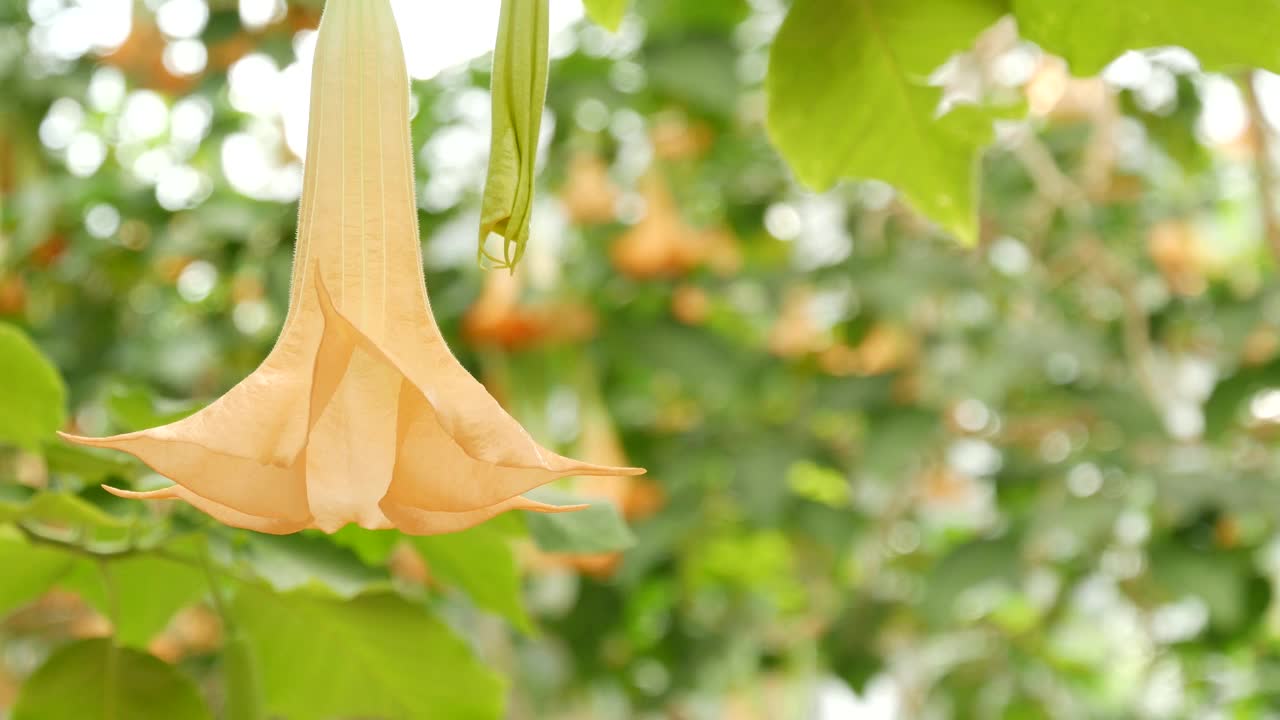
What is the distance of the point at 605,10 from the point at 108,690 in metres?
0.31

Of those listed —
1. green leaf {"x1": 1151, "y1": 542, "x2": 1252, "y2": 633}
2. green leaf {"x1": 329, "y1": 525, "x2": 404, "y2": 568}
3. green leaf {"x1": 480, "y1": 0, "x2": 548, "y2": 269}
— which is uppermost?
green leaf {"x1": 480, "y1": 0, "x2": 548, "y2": 269}

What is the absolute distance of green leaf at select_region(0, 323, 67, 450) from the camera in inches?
19.7

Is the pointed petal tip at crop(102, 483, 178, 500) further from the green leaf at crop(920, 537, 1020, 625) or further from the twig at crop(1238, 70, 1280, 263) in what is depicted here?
the green leaf at crop(920, 537, 1020, 625)

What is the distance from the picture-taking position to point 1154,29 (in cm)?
42

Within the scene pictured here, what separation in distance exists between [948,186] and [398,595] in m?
0.27

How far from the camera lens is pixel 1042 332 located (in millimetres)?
1279

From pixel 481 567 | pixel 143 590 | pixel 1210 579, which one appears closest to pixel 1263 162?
pixel 1210 579

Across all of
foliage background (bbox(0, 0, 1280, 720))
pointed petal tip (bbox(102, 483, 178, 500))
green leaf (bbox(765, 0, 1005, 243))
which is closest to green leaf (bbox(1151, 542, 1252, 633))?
foliage background (bbox(0, 0, 1280, 720))

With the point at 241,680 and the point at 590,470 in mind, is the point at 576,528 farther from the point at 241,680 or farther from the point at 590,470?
the point at 590,470

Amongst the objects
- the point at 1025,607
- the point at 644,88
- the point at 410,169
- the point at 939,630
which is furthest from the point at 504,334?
the point at 1025,607

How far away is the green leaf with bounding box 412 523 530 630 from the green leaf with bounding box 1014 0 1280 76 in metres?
0.27

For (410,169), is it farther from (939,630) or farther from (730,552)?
(730,552)

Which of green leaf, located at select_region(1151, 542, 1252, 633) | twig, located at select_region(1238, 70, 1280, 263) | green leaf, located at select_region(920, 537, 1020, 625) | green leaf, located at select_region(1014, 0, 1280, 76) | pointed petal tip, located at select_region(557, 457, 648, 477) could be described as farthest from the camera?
green leaf, located at select_region(920, 537, 1020, 625)

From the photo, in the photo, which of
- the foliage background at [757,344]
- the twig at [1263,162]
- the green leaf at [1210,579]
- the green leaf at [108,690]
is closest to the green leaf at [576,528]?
the green leaf at [108,690]
